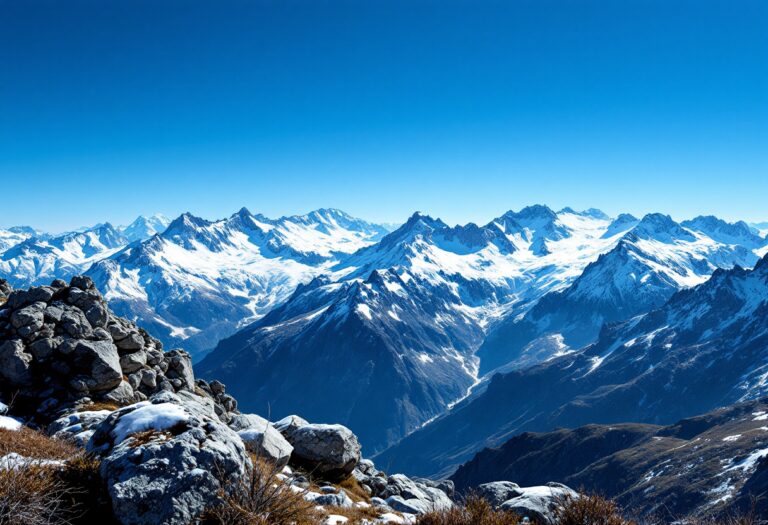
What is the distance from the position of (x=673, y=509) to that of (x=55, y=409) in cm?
20441

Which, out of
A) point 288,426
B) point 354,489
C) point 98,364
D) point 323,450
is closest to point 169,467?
point 323,450

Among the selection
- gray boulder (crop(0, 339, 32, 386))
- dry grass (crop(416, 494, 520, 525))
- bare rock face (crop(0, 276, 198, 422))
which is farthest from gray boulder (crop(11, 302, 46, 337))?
dry grass (crop(416, 494, 520, 525))

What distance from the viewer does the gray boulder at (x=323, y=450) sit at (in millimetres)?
28391

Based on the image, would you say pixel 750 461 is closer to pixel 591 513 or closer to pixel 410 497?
pixel 410 497

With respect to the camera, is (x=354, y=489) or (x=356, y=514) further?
(x=354, y=489)

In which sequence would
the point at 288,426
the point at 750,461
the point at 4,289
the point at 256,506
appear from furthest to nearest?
the point at 750,461 → the point at 4,289 → the point at 288,426 → the point at 256,506

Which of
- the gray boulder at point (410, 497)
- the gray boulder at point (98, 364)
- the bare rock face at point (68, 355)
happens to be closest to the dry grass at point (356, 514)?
the gray boulder at point (410, 497)

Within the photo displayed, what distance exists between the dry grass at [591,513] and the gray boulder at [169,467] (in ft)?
33.4

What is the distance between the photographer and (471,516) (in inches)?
631

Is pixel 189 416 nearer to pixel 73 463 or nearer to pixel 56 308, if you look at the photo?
pixel 73 463

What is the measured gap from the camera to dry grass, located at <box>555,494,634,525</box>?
51.5 ft

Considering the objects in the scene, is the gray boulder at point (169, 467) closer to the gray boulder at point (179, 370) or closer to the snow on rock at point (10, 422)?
the snow on rock at point (10, 422)

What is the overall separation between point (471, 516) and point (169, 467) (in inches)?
361

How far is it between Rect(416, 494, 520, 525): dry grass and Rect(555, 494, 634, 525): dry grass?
1.77 meters
